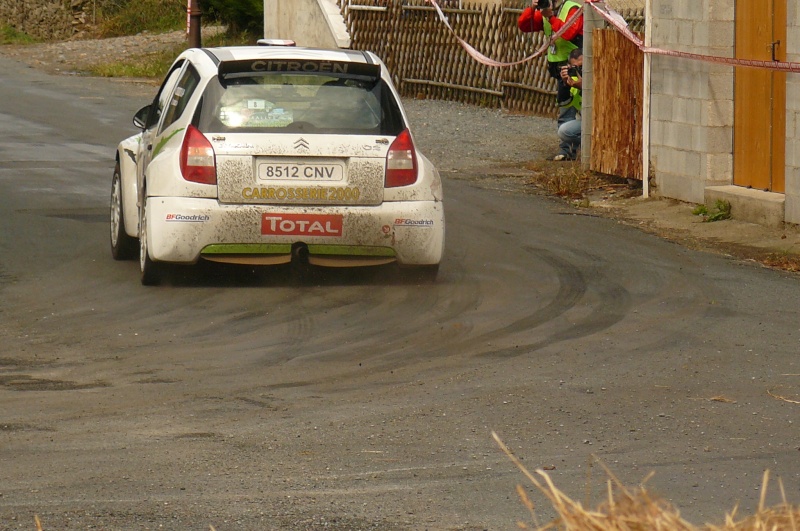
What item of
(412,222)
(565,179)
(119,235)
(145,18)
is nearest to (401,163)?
(412,222)

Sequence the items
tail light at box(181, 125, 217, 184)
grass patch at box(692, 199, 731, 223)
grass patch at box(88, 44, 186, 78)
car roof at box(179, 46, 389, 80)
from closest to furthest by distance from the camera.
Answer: tail light at box(181, 125, 217, 184) < car roof at box(179, 46, 389, 80) < grass patch at box(692, 199, 731, 223) < grass patch at box(88, 44, 186, 78)

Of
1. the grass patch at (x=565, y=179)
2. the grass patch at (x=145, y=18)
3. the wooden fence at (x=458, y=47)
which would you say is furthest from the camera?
the grass patch at (x=145, y=18)

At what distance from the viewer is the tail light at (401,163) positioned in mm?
9570

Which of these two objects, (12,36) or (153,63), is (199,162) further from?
(12,36)

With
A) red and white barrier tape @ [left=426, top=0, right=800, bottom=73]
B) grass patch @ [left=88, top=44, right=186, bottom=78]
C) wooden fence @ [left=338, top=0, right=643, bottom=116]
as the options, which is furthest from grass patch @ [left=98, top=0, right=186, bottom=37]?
red and white barrier tape @ [left=426, top=0, right=800, bottom=73]

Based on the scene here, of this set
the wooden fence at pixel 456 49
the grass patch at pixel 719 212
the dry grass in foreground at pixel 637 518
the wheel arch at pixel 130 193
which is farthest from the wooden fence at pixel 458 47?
the dry grass in foreground at pixel 637 518

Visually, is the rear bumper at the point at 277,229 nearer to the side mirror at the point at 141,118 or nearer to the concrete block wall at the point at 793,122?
the side mirror at the point at 141,118

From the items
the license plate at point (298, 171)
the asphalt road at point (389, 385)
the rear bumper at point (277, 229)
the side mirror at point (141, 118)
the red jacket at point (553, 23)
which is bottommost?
the asphalt road at point (389, 385)

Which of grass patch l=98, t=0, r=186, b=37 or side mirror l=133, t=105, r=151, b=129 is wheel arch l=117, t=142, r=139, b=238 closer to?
side mirror l=133, t=105, r=151, b=129

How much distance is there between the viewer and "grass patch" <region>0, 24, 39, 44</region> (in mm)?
46562

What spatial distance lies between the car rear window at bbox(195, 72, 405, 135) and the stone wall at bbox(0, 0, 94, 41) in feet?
134

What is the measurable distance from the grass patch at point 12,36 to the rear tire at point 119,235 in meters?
37.0

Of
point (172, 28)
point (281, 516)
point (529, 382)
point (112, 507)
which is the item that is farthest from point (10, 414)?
point (172, 28)

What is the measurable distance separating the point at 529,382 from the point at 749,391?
104 centimetres
